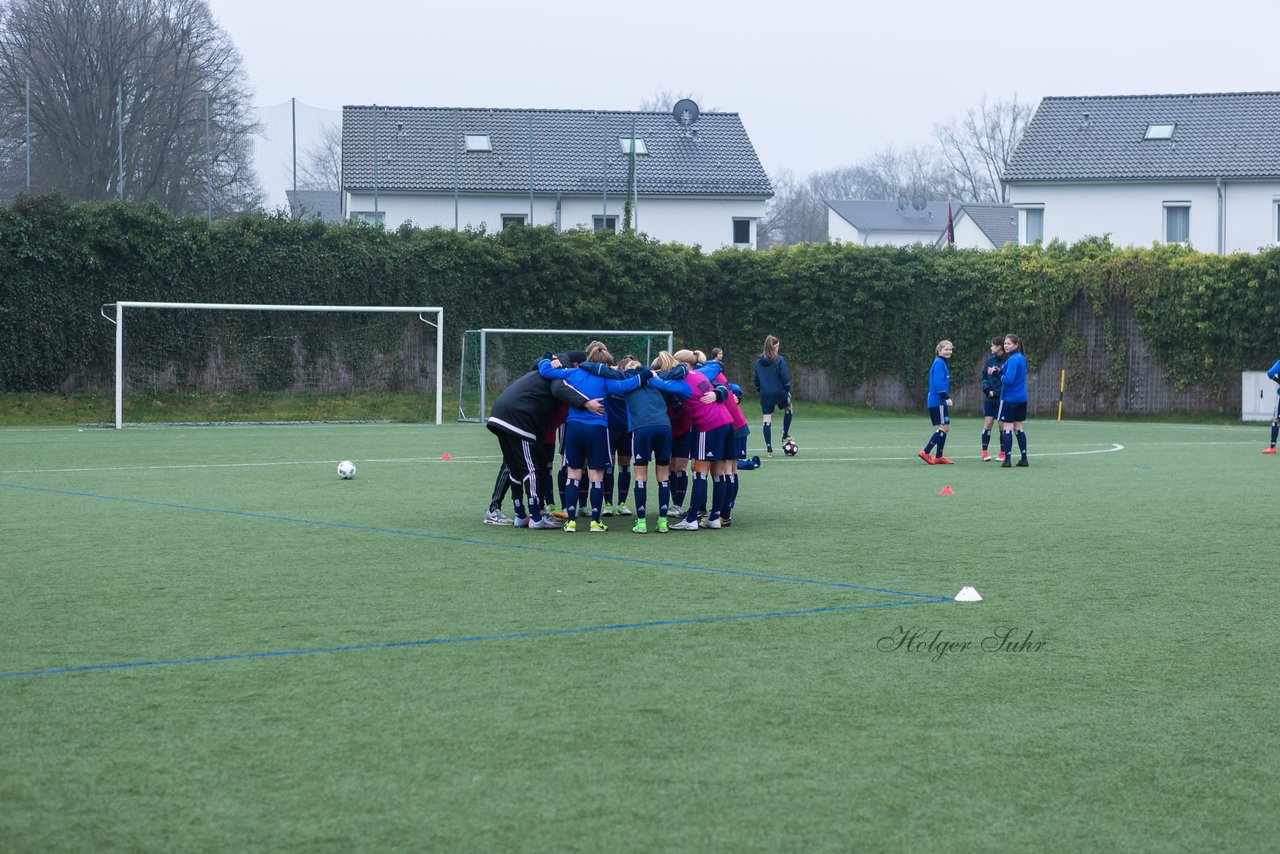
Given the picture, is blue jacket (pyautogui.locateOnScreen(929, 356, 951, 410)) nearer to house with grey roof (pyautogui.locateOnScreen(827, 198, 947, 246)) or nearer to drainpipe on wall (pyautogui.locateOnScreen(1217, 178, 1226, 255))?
drainpipe on wall (pyautogui.locateOnScreen(1217, 178, 1226, 255))

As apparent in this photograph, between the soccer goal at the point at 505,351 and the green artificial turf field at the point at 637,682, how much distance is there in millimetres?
18357

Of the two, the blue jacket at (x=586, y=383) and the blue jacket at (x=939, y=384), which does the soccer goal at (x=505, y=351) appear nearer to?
the blue jacket at (x=939, y=384)

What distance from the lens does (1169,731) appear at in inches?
220

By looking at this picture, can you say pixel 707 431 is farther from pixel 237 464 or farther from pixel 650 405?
pixel 237 464

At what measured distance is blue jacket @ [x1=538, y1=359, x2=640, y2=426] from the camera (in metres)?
11.6

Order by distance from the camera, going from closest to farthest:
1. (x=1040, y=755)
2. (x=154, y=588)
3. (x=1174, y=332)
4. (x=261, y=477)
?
(x=1040, y=755), (x=154, y=588), (x=261, y=477), (x=1174, y=332)

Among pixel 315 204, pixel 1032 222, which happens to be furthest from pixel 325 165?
pixel 1032 222

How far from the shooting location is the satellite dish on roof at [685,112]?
158 feet

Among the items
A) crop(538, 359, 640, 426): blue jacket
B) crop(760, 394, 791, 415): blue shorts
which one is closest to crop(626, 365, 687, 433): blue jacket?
crop(538, 359, 640, 426): blue jacket

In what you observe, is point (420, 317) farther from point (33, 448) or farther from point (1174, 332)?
point (1174, 332)

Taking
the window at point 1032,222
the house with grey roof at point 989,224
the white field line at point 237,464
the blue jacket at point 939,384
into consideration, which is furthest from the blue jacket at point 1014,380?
the house with grey roof at point 989,224

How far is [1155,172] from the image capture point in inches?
1785

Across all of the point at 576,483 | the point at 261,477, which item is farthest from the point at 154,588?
the point at 261,477

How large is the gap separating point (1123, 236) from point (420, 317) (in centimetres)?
2497
